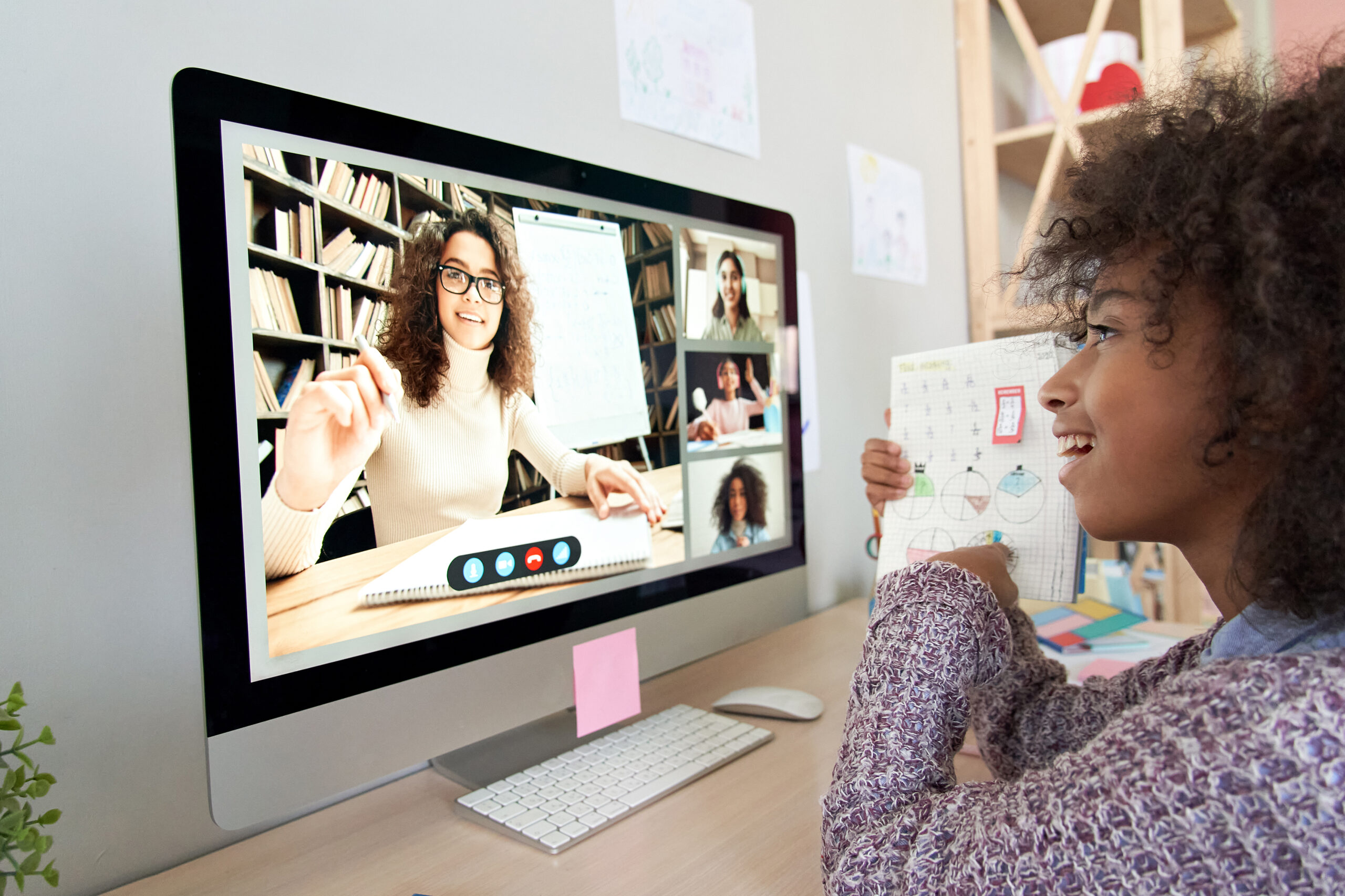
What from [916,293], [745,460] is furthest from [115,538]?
[916,293]

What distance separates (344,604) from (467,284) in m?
0.24

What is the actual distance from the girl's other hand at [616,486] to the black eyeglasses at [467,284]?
15 cm

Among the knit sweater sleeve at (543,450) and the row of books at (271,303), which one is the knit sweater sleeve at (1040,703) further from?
the row of books at (271,303)

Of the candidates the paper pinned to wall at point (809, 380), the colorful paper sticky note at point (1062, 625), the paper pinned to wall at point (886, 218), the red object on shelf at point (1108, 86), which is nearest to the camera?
the colorful paper sticky note at point (1062, 625)

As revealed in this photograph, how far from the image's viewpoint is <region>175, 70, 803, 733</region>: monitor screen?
1.45ft

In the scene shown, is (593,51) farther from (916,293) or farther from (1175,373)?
(916,293)

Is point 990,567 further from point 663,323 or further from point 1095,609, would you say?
point 1095,609

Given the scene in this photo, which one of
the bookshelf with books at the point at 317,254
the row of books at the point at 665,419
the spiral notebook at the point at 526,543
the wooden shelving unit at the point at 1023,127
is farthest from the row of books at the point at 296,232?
the wooden shelving unit at the point at 1023,127

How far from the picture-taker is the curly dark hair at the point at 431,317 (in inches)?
20.5

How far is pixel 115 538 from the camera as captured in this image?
21.5 inches

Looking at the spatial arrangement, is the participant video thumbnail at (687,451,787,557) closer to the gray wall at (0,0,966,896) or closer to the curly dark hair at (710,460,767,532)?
the curly dark hair at (710,460,767,532)

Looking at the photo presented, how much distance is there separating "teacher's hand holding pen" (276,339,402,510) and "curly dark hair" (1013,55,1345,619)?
0.47 metres

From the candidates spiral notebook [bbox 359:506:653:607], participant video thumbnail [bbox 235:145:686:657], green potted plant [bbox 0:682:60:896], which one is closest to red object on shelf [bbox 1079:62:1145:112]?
participant video thumbnail [bbox 235:145:686:657]

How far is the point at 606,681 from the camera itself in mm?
640
